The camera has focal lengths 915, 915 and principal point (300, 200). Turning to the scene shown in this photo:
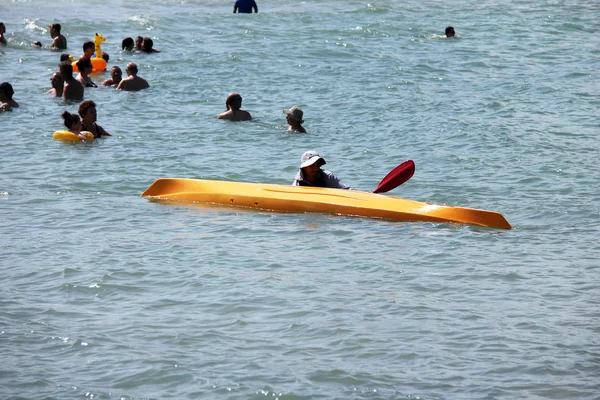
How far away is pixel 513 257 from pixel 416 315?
1812 mm

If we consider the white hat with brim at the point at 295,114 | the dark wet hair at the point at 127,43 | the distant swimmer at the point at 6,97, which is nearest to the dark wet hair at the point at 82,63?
the distant swimmer at the point at 6,97

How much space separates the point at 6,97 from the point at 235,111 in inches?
151

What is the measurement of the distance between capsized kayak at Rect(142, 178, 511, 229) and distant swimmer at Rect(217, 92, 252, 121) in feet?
14.3

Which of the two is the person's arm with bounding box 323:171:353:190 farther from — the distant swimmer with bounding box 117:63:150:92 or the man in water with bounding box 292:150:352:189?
the distant swimmer with bounding box 117:63:150:92

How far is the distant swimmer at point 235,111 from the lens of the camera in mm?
14875

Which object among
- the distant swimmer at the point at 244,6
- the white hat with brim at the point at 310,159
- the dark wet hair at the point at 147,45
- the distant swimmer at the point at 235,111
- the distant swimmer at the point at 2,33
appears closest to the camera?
the white hat with brim at the point at 310,159

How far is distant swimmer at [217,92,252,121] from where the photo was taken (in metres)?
14.9

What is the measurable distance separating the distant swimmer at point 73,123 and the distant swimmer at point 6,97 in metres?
2.23

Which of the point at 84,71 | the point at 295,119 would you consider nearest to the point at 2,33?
the point at 84,71

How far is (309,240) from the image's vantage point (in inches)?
355

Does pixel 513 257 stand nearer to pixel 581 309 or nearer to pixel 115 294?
pixel 581 309

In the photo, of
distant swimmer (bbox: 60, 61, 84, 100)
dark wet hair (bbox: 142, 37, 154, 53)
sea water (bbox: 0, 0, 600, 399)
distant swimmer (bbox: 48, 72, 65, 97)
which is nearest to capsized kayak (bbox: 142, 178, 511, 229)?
sea water (bbox: 0, 0, 600, 399)

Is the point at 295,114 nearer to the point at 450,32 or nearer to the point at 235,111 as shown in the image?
the point at 235,111

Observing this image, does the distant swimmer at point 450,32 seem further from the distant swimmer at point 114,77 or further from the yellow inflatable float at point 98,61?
the distant swimmer at point 114,77
